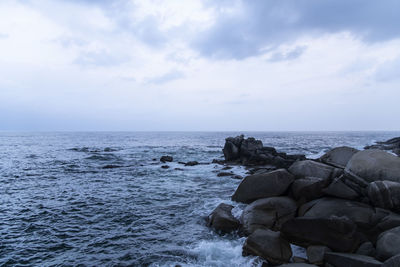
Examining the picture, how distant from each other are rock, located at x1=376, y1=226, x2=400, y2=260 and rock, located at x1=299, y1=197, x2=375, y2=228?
1539 millimetres

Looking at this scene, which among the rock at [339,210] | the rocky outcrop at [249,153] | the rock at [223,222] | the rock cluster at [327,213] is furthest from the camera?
the rocky outcrop at [249,153]

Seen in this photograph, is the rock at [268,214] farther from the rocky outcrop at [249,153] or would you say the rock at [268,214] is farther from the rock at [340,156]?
the rocky outcrop at [249,153]

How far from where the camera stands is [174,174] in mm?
27812

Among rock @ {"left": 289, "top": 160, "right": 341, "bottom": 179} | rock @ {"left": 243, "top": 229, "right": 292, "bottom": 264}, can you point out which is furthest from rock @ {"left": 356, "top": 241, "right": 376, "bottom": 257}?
rock @ {"left": 289, "top": 160, "right": 341, "bottom": 179}

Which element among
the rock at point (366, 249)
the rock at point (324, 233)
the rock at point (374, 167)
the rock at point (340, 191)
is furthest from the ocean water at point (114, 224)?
the rock at point (374, 167)

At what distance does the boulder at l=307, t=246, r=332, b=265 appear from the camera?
7.52m

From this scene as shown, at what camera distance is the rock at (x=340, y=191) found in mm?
10837

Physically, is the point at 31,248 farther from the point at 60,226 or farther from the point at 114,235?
the point at 114,235

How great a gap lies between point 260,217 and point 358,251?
4109mm

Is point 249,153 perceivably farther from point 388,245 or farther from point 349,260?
point 349,260

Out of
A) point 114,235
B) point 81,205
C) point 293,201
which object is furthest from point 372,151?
point 81,205

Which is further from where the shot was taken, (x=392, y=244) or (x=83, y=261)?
(x=83, y=261)

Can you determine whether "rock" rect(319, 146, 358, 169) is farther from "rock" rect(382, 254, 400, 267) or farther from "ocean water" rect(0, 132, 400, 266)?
"rock" rect(382, 254, 400, 267)

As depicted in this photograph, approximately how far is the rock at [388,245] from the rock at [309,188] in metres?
4.00
